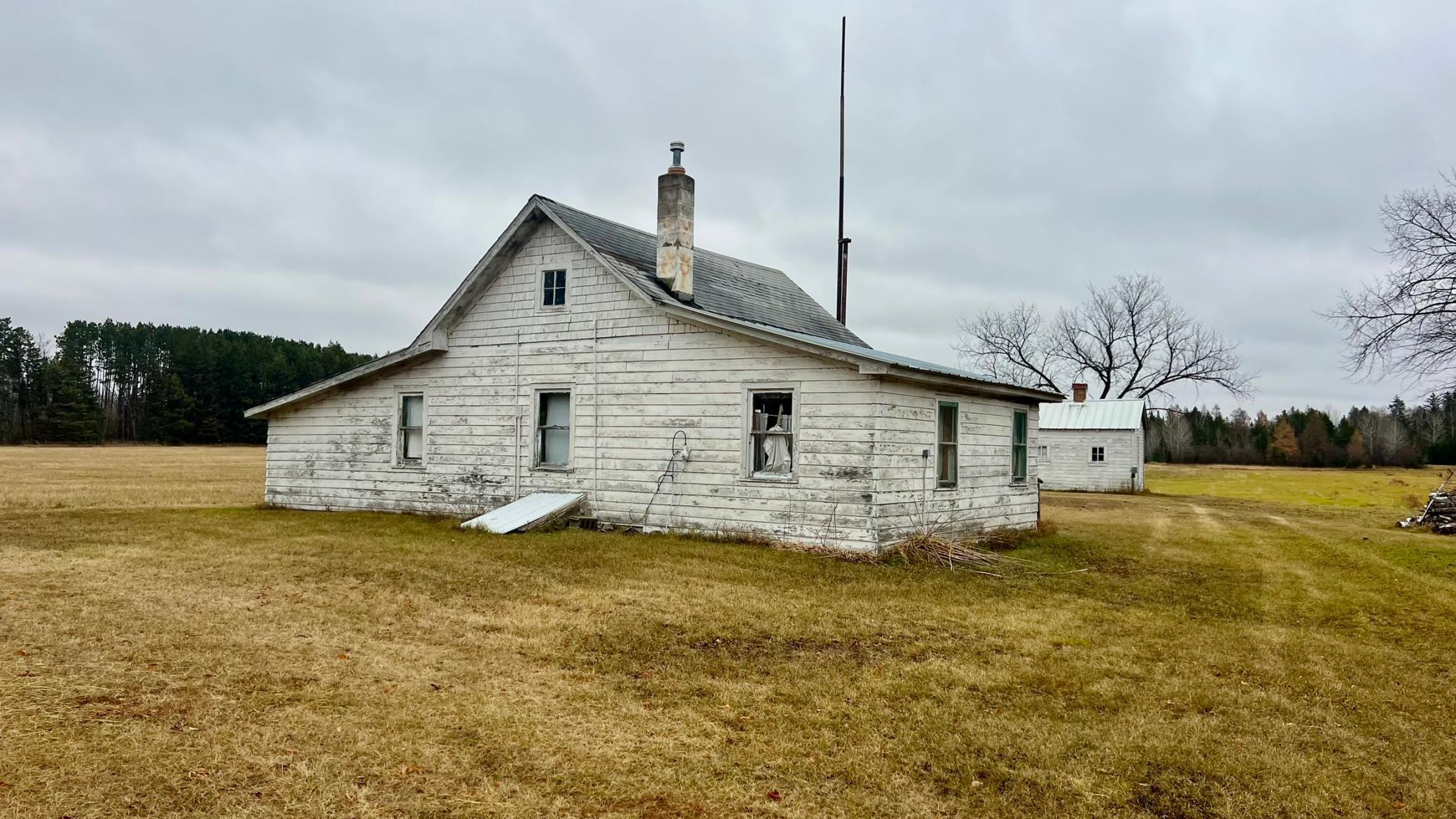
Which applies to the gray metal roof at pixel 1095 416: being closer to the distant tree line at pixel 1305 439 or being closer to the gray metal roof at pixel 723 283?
the gray metal roof at pixel 723 283

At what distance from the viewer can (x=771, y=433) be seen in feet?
46.4

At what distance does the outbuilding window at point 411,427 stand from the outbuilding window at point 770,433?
755cm

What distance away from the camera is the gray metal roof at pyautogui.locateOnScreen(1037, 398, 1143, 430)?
3941 cm

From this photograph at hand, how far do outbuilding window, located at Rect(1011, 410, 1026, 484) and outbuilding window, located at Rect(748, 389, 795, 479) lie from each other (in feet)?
18.8

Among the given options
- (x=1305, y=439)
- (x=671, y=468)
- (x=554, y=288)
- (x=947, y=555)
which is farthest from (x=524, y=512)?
(x=1305, y=439)

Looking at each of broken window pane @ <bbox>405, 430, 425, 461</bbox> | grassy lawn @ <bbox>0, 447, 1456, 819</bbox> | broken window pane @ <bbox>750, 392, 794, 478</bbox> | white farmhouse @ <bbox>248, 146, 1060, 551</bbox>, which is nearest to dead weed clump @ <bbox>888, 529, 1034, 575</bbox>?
white farmhouse @ <bbox>248, 146, 1060, 551</bbox>

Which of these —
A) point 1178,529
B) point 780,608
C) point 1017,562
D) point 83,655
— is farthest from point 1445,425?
point 83,655

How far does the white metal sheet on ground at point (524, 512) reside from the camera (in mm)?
14727

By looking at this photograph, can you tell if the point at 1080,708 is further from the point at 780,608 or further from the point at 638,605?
the point at 638,605

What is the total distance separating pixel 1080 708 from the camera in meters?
6.10

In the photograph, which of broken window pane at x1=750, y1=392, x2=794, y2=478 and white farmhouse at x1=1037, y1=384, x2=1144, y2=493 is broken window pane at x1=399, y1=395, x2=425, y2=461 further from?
white farmhouse at x1=1037, y1=384, x2=1144, y2=493

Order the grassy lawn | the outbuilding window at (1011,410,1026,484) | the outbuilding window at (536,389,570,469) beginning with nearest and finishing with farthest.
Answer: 1. the grassy lawn
2. the outbuilding window at (536,389,570,469)
3. the outbuilding window at (1011,410,1026,484)

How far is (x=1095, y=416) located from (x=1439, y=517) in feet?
62.4

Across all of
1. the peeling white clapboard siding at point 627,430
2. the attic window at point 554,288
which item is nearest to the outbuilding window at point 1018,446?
the peeling white clapboard siding at point 627,430
